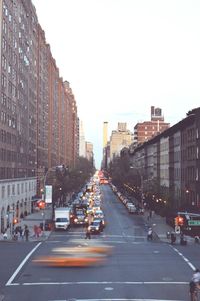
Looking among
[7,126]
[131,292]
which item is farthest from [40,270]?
[7,126]

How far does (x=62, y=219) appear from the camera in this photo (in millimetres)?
72750

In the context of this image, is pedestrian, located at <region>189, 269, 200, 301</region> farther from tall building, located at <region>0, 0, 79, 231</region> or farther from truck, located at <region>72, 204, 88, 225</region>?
truck, located at <region>72, 204, 88, 225</region>

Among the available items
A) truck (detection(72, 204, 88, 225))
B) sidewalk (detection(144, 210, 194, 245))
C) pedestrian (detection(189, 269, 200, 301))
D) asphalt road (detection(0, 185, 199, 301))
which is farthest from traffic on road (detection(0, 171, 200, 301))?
truck (detection(72, 204, 88, 225))

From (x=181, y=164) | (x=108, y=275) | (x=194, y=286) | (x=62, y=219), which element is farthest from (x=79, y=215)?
(x=194, y=286)

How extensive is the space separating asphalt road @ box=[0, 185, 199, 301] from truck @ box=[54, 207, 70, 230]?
18.2 metres

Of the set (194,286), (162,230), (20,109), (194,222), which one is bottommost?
(162,230)

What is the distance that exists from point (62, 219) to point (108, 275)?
131 ft

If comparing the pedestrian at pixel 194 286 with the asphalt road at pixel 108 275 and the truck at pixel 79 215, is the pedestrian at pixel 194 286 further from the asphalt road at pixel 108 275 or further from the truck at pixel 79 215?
the truck at pixel 79 215

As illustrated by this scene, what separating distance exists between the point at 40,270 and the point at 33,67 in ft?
298

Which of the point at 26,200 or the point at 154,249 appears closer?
the point at 154,249

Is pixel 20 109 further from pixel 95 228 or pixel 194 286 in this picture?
pixel 194 286

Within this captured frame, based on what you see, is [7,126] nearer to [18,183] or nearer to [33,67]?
[18,183]

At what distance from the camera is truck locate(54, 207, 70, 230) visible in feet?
234

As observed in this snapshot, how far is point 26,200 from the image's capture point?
102 m
